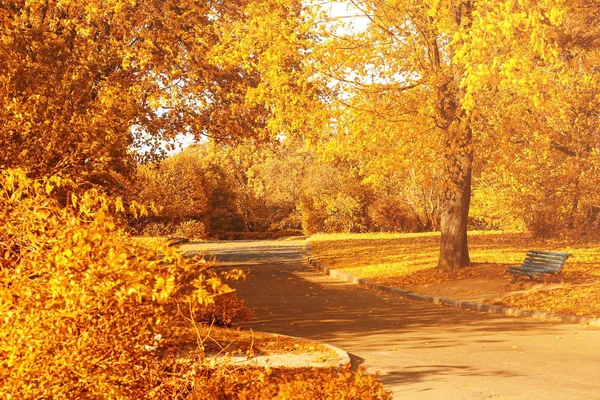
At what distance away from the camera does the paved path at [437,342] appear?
29.7 ft

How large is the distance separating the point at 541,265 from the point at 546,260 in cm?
36

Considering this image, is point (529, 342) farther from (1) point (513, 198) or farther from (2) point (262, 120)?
(1) point (513, 198)

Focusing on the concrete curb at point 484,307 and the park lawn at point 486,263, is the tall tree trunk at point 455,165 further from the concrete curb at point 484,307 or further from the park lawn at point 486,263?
the concrete curb at point 484,307

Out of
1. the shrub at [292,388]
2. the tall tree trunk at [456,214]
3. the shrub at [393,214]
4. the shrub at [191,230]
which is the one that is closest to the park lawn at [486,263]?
the tall tree trunk at [456,214]

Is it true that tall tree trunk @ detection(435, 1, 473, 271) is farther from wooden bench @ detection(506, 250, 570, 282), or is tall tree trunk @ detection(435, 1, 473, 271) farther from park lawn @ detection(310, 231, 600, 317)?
wooden bench @ detection(506, 250, 570, 282)

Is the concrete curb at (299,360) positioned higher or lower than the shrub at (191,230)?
lower

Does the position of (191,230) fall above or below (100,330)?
above

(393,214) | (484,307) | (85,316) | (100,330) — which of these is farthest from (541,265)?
(393,214)

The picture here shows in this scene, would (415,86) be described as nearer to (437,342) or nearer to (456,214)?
(456,214)

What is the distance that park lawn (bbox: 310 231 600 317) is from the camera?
17.1 m

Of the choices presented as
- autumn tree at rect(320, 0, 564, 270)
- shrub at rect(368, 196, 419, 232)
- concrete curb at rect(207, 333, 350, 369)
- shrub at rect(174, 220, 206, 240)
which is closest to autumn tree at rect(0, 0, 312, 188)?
autumn tree at rect(320, 0, 564, 270)

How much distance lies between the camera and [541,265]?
18938mm

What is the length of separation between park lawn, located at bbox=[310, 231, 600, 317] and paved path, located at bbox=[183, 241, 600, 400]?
1591 millimetres

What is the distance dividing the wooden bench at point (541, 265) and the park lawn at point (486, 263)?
10.7 inches
